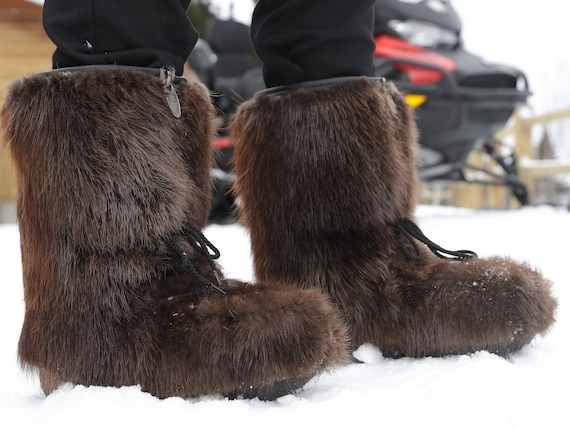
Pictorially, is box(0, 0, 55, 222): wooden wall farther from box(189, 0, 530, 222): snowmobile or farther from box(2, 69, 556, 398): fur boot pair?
box(2, 69, 556, 398): fur boot pair

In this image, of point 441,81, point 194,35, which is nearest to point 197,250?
point 194,35

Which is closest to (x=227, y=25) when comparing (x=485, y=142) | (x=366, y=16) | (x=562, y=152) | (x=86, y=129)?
(x=485, y=142)

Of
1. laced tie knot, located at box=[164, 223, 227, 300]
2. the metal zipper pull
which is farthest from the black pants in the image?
laced tie knot, located at box=[164, 223, 227, 300]

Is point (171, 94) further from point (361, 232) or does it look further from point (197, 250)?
point (361, 232)

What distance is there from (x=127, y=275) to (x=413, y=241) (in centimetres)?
39

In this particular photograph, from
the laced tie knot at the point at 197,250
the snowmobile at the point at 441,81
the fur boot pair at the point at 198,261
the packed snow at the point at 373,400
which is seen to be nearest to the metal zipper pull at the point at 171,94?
the fur boot pair at the point at 198,261

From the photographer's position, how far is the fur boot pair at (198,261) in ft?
1.99

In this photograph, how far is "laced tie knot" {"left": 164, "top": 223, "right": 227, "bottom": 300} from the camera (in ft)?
2.11

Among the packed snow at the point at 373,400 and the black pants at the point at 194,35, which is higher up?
the black pants at the point at 194,35

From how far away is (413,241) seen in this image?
31.7 inches

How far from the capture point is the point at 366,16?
87 centimetres

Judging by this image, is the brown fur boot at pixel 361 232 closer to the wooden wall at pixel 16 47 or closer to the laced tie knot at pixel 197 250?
the laced tie knot at pixel 197 250

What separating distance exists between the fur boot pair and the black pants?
4 centimetres

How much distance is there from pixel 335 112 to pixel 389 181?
12cm
